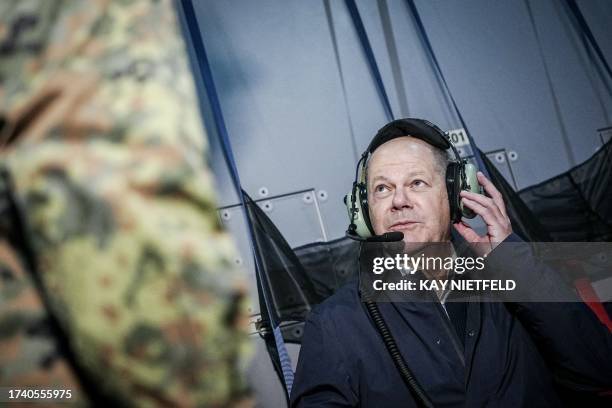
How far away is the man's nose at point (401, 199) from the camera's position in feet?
4.32

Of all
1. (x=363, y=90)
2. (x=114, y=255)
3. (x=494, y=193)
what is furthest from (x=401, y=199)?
(x=114, y=255)

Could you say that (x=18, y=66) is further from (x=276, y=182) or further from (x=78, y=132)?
(x=276, y=182)

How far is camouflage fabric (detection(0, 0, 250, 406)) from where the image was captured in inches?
9.4

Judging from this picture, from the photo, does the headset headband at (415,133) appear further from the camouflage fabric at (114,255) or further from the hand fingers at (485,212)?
the camouflage fabric at (114,255)

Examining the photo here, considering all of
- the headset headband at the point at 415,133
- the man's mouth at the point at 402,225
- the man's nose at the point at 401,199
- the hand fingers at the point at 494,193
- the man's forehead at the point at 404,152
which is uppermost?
the headset headband at the point at 415,133

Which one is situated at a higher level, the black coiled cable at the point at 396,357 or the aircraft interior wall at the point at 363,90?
the aircraft interior wall at the point at 363,90

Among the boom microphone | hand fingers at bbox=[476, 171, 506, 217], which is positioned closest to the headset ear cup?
the boom microphone

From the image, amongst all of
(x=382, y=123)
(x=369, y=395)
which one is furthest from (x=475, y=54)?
(x=369, y=395)

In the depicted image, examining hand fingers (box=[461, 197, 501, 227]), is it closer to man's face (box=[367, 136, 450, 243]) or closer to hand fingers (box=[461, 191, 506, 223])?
hand fingers (box=[461, 191, 506, 223])

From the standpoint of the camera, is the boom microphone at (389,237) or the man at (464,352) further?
the boom microphone at (389,237)

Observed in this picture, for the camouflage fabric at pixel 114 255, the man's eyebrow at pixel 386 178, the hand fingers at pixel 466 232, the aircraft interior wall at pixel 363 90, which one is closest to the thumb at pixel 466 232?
the hand fingers at pixel 466 232

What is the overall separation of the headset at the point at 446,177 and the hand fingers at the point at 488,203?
3 centimetres

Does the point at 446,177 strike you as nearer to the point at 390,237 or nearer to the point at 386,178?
the point at 386,178

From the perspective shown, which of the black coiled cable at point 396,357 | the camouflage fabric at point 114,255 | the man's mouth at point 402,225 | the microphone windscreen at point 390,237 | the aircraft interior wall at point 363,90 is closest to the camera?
the camouflage fabric at point 114,255
